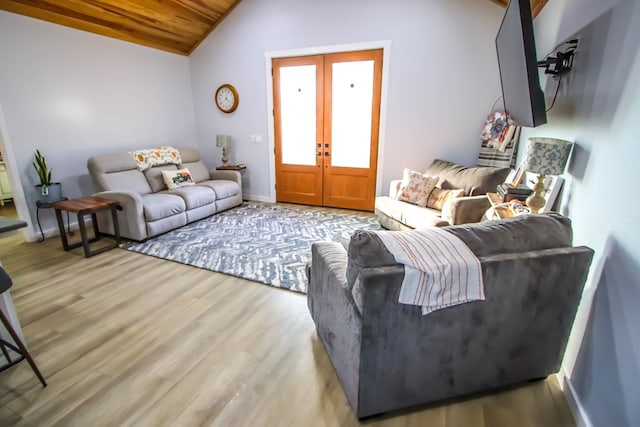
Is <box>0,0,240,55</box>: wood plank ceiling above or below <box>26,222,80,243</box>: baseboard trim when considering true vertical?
above

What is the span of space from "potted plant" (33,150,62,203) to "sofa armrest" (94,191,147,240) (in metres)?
0.50

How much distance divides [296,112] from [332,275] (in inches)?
147

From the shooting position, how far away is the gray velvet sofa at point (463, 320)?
1246mm

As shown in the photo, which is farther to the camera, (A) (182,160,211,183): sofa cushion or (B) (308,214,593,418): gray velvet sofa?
(A) (182,160,211,183): sofa cushion

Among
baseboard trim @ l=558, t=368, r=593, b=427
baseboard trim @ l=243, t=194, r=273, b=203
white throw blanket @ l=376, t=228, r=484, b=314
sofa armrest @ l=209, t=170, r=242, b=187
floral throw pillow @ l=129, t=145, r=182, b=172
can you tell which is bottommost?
baseboard trim @ l=558, t=368, r=593, b=427

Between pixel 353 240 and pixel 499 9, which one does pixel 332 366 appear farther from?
pixel 499 9

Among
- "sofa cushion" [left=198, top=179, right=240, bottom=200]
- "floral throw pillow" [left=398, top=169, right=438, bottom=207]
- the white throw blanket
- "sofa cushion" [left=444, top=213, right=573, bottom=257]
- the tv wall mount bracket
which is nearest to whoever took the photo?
the white throw blanket

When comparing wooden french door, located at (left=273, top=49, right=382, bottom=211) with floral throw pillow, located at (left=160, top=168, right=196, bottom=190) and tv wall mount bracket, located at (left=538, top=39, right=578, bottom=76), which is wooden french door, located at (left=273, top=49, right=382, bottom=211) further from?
tv wall mount bracket, located at (left=538, top=39, right=578, bottom=76)

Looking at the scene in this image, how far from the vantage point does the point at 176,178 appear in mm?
4391

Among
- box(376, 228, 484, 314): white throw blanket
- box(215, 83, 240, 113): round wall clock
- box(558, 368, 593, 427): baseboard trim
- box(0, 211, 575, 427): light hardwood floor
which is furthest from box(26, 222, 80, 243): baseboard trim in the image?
box(558, 368, 593, 427): baseboard trim

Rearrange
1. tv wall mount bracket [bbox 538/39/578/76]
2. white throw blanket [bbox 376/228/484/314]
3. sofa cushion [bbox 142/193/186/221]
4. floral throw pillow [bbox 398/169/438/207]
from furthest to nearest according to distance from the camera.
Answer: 1. sofa cushion [bbox 142/193/186/221]
2. floral throw pillow [bbox 398/169/438/207]
3. tv wall mount bracket [bbox 538/39/578/76]
4. white throw blanket [bbox 376/228/484/314]

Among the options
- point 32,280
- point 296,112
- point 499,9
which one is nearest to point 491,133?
point 499,9

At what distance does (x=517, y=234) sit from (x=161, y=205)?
3.60 m

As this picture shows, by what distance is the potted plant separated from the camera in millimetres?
3490
